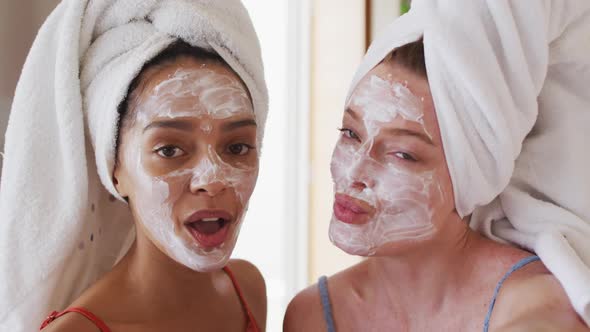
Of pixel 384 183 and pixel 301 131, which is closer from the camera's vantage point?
pixel 384 183

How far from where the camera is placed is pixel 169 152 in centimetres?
90

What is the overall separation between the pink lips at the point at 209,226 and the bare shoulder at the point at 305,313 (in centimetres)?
21

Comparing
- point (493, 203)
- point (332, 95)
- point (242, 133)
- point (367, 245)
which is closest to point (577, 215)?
point (493, 203)

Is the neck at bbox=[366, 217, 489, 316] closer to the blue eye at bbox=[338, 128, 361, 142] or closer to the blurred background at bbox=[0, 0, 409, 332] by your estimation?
the blue eye at bbox=[338, 128, 361, 142]

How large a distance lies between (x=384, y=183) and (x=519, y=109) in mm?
212

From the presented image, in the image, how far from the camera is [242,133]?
94 centimetres

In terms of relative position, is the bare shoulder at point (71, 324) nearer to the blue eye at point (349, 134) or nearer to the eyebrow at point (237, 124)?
the eyebrow at point (237, 124)

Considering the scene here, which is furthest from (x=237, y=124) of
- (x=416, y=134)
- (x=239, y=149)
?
(x=416, y=134)

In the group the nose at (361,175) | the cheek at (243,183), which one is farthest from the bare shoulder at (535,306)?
the cheek at (243,183)

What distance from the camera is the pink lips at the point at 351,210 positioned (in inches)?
36.7

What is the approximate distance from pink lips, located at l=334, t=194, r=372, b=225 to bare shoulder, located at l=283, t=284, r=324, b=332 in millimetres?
175

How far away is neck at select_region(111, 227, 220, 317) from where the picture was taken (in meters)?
0.97

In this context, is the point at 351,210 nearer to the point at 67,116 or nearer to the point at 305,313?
the point at 305,313

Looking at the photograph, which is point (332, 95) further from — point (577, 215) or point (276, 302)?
point (577, 215)
